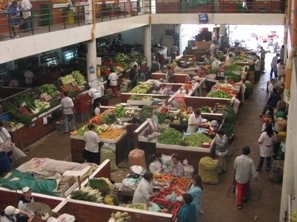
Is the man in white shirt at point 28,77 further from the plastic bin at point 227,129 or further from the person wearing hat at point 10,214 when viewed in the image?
the person wearing hat at point 10,214

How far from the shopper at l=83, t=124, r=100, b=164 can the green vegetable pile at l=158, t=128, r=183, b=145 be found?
5.87 ft

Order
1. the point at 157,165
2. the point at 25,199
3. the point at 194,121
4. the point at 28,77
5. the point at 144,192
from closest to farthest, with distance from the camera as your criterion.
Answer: the point at 25,199
the point at 144,192
the point at 157,165
the point at 194,121
the point at 28,77

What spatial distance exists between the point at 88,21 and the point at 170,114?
587 cm

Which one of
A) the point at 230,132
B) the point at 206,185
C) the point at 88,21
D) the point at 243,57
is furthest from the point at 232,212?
the point at 243,57

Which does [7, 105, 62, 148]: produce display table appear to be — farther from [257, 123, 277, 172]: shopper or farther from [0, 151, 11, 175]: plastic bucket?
[257, 123, 277, 172]: shopper

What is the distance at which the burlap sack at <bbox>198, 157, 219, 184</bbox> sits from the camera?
11016 millimetres

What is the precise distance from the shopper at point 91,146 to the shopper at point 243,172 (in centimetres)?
402

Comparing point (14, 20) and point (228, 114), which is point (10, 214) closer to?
point (14, 20)

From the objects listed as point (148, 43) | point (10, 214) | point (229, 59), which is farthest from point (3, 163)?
point (148, 43)

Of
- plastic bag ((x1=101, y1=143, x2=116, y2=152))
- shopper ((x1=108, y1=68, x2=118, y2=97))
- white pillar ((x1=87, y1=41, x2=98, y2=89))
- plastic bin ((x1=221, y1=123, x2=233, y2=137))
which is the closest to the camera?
plastic bag ((x1=101, y1=143, x2=116, y2=152))

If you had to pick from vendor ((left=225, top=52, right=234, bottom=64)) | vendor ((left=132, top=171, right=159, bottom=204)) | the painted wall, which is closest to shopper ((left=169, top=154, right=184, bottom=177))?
vendor ((left=132, top=171, right=159, bottom=204))

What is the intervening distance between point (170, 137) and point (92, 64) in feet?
23.7

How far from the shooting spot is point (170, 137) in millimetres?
11828

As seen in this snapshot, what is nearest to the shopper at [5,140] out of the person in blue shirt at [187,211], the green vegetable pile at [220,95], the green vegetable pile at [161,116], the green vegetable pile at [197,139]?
the green vegetable pile at [161,116]
